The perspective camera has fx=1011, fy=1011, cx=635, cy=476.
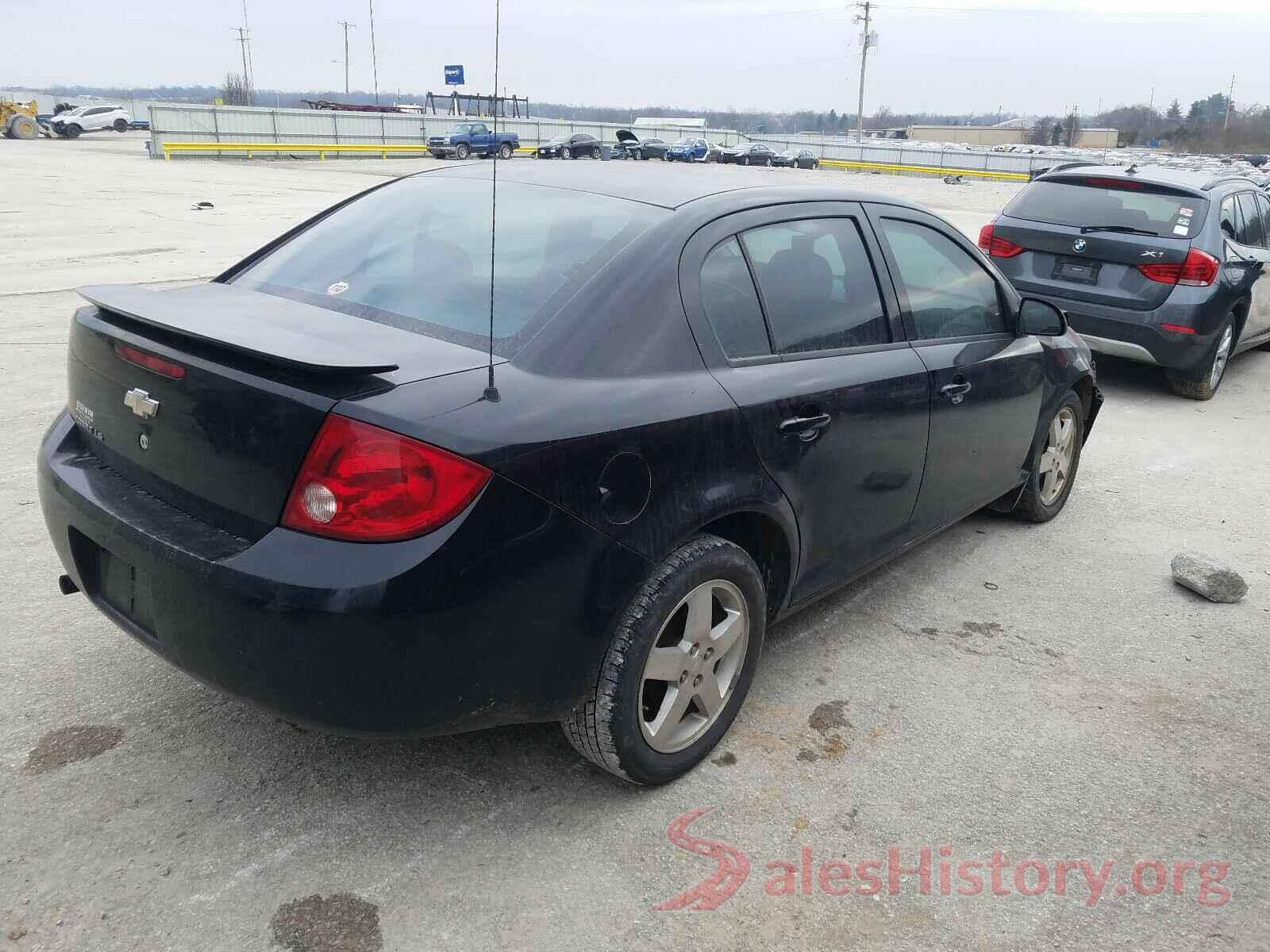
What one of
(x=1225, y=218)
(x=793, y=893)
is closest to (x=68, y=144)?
(x=1225, y=218)

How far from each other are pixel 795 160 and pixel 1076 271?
51.0 m

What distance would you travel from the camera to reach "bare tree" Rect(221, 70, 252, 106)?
92.8m

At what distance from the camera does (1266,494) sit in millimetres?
5738

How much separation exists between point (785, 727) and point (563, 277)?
5.09ft

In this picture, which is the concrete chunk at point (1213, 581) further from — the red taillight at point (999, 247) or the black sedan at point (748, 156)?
the black sedan at point (748, 156)

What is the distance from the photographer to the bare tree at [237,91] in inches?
3654

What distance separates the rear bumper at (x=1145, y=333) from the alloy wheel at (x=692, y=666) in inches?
218

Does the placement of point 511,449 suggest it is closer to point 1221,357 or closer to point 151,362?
point 151,362

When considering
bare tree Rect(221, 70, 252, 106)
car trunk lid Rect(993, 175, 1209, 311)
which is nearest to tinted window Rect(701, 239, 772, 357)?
car trunk lid Rect(993, 175, 1209, 311)

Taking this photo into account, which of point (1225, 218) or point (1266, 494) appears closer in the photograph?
point (1266, 494)

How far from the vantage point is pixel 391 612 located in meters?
2.13

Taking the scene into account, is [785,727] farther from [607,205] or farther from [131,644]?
[131,644]

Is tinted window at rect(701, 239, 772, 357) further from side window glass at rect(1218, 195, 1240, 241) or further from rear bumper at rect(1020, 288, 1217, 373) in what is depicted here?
side window glass at rect(1218, 195, 1240, 241)

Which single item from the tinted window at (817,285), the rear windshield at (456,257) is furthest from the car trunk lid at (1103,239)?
the rear windshield at (456,257)
